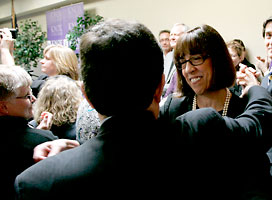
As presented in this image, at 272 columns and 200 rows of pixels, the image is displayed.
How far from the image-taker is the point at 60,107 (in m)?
2.02

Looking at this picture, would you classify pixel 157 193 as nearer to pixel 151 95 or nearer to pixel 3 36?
pixel 151 95

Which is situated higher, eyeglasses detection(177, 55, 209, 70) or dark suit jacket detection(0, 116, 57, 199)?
eyeglasses detection(177, 55, 209, 70)

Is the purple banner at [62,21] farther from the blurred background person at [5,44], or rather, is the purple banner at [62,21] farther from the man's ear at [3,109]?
the man's ear at [3,109]

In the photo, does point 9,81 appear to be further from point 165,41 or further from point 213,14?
point 213,14

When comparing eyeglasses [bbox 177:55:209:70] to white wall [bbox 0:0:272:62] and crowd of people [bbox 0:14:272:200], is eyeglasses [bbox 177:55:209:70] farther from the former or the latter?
white wall [bbox 0:0:272:62]

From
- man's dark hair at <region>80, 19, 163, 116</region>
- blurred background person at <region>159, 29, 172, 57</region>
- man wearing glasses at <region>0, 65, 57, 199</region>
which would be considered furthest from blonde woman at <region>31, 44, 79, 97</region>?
man's dark hair at <region>80, 19, 163, 116</region>

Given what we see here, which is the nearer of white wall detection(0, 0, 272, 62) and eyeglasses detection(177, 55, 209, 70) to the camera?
eyeglasses detection(177, 55, 209, 70)

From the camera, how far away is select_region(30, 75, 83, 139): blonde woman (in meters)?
2.02

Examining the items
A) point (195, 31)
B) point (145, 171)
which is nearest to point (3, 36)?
point (195, 31)

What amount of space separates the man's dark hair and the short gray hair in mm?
732

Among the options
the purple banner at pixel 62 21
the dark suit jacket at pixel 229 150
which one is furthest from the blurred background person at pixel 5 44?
the purple banner at pixel 62 21

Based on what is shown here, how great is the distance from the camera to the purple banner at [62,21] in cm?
552

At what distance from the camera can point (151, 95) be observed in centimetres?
67

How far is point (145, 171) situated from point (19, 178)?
29cm
